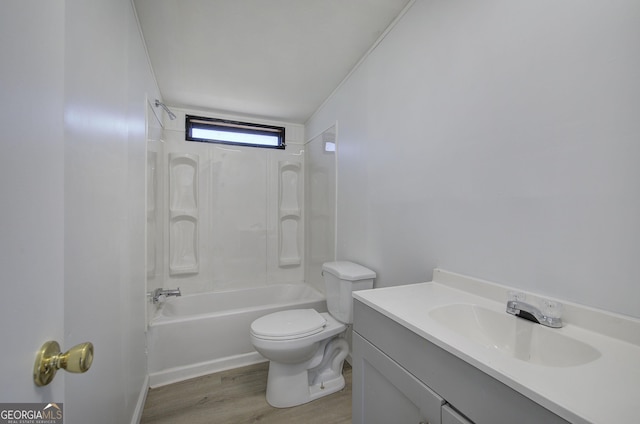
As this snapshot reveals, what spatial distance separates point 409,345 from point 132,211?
1.54m

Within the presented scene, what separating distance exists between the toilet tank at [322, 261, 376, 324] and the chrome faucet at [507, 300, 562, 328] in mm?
876

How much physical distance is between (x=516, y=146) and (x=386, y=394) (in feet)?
3.39

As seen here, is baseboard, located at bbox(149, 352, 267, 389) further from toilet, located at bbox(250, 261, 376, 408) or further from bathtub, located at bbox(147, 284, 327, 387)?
toilet, located at bbox(250, 261, 376, 408)

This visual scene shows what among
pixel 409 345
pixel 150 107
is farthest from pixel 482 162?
pixel 150 107

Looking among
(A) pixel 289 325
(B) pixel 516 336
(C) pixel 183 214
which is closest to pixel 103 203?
(A) pixel 289 325

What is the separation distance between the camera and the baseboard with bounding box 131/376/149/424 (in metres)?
1.45

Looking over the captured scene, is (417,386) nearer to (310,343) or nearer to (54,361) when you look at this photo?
(54,361)

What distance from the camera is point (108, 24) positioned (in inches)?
40.1

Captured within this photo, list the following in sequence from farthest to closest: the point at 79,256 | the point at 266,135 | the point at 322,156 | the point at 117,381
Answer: the point at 266,135
the point at 322,156
the point at 117,381
the point at 79,256

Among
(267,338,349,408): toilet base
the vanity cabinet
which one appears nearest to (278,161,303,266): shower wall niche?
(267,338,349,408): toilet base

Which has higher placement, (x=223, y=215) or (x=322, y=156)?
(x=322, y=156)

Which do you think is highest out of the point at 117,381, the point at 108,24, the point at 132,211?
the point at 108,24

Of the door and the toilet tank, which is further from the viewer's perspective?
the toilet tank

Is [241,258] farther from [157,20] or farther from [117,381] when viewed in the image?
[157,20]
